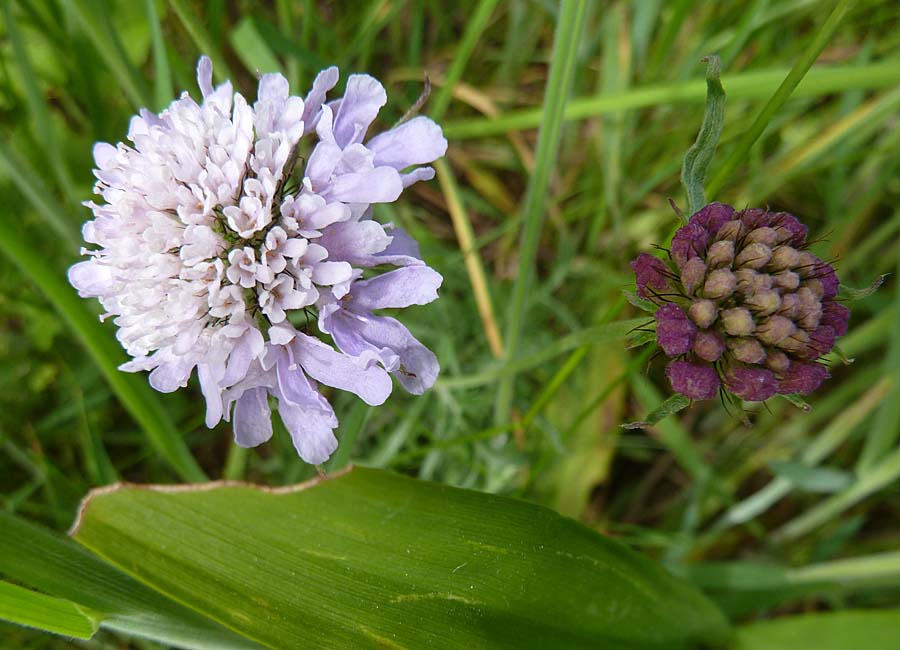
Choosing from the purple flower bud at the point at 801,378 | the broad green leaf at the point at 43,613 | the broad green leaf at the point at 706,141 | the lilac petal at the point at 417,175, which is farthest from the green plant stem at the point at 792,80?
the broad green leaf at the point at 43,613

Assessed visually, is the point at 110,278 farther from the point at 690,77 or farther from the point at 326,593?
the point at 690,77

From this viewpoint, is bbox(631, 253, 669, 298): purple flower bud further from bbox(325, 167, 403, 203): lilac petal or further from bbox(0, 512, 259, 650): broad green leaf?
bbox(0, 512, 259, 650): broad green leaf

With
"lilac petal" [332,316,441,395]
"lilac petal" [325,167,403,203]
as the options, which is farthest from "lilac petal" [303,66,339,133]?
"lilac petal" [332,316,441,395]

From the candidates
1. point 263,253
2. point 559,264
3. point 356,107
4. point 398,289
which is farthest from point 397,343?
point 559,264

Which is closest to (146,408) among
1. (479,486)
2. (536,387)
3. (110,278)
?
(110,278)

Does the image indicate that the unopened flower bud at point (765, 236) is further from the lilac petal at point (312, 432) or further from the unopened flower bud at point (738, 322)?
the lilac petal at point (312, 432)

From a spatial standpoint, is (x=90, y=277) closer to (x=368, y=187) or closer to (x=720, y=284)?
(x=368, y=187)
